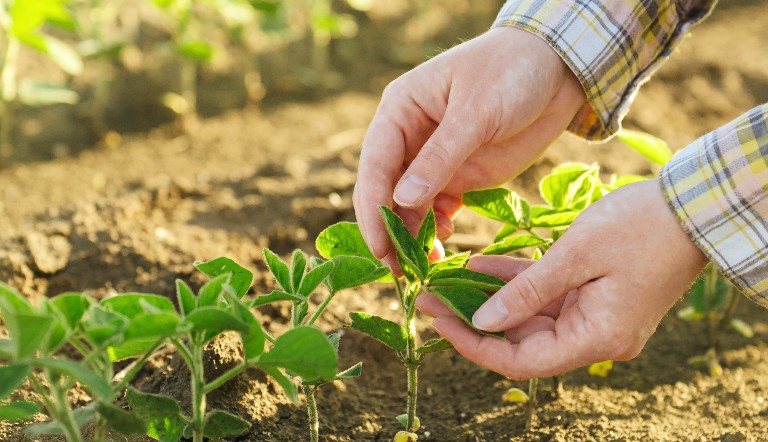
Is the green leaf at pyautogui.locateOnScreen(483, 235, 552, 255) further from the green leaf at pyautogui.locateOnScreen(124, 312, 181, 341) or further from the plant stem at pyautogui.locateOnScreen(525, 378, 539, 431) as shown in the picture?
the green leaf at pyautogui.locateOnScreen(124, 312, 181, 341)

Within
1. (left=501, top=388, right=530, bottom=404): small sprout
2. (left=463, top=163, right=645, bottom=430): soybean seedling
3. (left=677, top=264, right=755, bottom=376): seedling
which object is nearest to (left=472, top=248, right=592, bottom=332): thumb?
(left=463, top=163, right=645, bottom=430): soybean seedling

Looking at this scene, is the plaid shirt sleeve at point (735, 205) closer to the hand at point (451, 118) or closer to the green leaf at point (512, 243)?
the green leaf at point (512, 243)

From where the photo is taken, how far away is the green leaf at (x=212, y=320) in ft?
3.89

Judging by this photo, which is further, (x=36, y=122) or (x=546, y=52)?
(x=36, y=122)

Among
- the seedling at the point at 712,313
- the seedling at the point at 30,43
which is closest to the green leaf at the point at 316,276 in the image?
the seedling at the point at 712,313

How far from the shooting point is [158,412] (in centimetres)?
139

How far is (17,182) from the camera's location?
11.6ft

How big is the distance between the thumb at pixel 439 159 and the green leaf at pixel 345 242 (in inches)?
4.5

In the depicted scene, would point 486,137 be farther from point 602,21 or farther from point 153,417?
point 153,417

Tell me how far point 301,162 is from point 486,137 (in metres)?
1.70

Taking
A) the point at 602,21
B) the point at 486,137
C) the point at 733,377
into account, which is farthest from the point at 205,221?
the point at 733,377

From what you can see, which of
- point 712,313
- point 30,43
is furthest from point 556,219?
point 30,43

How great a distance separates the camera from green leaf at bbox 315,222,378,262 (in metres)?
1.71

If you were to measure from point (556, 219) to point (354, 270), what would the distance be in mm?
485
